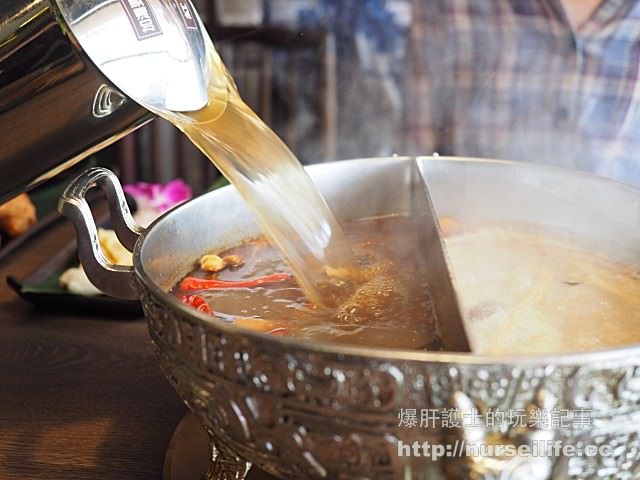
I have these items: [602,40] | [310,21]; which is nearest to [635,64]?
[602,40]

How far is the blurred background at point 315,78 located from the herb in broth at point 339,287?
7.47 ft

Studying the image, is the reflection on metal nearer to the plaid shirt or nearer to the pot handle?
the pot handle

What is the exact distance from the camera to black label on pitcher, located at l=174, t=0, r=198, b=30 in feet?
3.77

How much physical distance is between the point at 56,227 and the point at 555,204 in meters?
1.40

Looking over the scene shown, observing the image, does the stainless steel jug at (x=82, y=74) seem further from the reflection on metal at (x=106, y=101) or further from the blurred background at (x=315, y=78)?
the blurred background at (x=315, y=78)

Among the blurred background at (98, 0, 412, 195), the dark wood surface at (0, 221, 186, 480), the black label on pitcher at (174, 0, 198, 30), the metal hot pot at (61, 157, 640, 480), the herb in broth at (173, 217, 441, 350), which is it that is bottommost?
the blurred background at (98, 0, 412, 195)

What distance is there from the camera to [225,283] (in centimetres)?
135

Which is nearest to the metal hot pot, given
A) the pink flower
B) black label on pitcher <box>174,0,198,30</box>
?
black label on pitcher <box>174,0,198,30</box>

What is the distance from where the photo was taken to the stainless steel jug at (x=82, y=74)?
3.29 feet

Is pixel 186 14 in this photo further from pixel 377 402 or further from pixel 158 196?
pixel 158 196

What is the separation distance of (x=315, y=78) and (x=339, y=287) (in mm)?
2889

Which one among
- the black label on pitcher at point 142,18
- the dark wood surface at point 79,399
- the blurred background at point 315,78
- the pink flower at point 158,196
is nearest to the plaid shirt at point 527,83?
the blurred background at point 315,78

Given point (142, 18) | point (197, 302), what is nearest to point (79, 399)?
point (197, 302)

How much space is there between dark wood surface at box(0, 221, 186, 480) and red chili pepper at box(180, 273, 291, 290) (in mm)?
203
